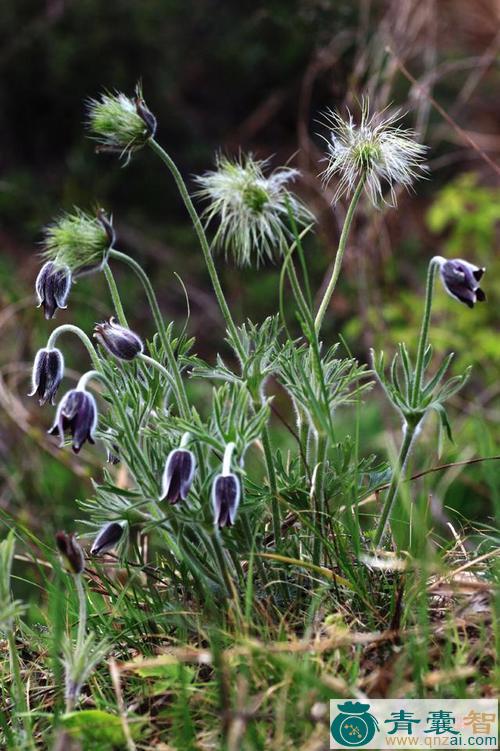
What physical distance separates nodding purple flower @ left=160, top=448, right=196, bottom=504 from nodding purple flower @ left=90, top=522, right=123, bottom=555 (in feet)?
0.74

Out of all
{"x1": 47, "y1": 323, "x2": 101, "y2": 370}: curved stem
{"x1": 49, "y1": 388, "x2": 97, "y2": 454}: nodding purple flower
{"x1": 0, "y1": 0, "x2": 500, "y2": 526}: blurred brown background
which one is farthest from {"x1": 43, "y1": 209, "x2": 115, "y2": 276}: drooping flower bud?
{"x1": 0, "y1": 0, "x2": 500, "y2": 526}: blurred brown background

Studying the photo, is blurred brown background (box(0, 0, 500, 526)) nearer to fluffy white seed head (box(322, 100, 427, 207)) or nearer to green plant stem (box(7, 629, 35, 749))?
fluffy white seed head (box(322, 100, 427, 207))

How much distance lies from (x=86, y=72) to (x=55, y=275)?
4.34m

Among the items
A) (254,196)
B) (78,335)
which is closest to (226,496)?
(78,335)

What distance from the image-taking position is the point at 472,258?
5.47 metres

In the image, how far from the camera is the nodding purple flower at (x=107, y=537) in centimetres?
154

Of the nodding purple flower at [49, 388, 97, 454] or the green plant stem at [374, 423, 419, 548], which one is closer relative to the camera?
the nodding purple flower at [49, 388, 97, 454]

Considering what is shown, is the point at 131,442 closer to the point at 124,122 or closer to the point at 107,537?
the point at 107,537

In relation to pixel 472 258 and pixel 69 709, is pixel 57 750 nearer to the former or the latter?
pixel 69 709

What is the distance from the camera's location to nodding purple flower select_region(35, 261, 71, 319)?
1.53m

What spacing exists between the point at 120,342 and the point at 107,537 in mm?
345

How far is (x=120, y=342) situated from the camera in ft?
4.89

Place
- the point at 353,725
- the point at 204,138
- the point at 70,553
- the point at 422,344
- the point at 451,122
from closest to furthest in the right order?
1. the point at 353,725
2. the point at 70,553
3. the point at 422,344
4. the point at 451,122
5. the point at 204,138

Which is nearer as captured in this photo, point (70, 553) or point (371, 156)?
point (70, 553)
